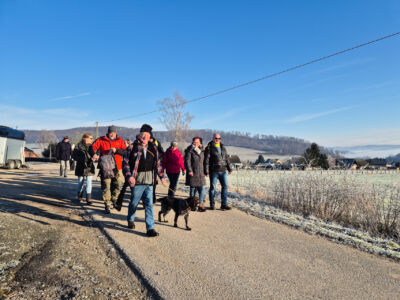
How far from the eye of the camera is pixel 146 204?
483 centimetres

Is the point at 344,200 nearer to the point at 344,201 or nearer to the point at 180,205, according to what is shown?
the point at 344,201

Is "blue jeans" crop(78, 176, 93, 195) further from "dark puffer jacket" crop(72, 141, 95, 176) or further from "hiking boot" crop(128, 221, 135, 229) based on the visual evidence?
"hiking boot" crop(128, 221, 135, 229)

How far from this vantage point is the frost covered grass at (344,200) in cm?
612

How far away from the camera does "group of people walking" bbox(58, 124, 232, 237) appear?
487 cm

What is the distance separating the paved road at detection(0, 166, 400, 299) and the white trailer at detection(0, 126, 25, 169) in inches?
673

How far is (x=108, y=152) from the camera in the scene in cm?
659

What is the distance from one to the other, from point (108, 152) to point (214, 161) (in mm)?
2913

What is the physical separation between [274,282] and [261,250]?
1.06 meters

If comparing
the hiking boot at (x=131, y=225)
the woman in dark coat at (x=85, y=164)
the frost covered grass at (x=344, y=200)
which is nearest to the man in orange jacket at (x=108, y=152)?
the woman in dark coat at (x=85, y=164)

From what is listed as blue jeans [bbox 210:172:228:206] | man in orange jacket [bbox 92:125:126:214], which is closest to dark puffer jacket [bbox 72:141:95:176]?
man in orange jacket [bbox 92:125:126:214]

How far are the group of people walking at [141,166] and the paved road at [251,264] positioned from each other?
2.33 ft

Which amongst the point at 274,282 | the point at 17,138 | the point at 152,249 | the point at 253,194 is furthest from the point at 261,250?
the point at 17,138

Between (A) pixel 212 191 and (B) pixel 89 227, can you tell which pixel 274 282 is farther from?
(A) pixel 212 191

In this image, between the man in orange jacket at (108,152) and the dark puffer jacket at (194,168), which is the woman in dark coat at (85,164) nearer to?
the man in orange jacket at (108,152)
